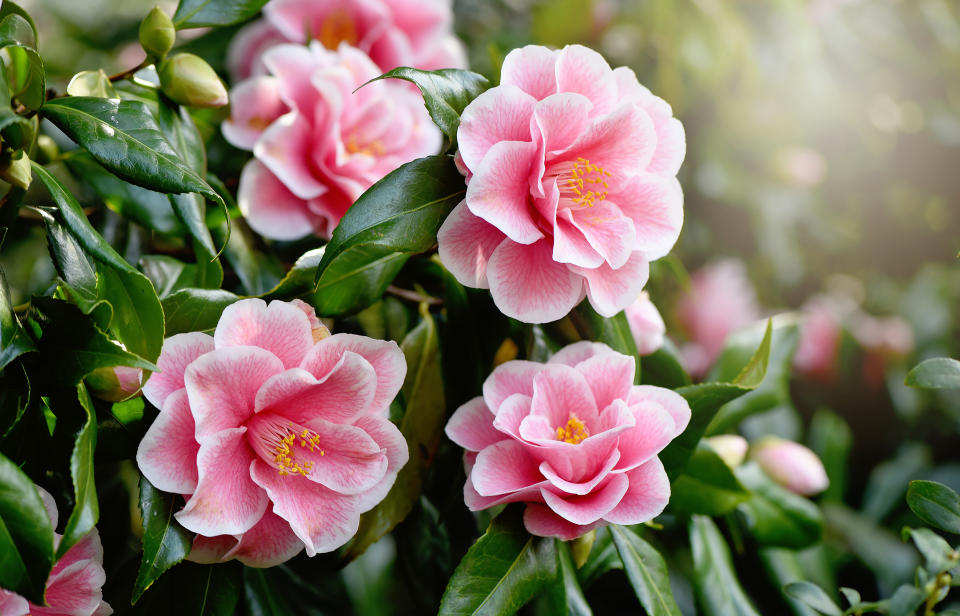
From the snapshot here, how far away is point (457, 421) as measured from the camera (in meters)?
0.56

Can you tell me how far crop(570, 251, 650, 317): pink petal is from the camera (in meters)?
0.52

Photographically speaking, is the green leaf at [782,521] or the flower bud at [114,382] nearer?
the flower bud at [114,382]

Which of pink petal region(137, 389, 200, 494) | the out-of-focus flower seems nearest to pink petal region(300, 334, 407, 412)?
pink petal region(137, 389, 200, 494)

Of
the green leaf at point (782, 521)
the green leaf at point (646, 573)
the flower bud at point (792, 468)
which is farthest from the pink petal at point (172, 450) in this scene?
the flower bud at point (792, 468)

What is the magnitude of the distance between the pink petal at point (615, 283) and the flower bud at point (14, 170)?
0.36m

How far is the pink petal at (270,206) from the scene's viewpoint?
67 cm

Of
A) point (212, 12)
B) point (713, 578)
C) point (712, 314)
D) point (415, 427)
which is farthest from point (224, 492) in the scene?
point (712, 314)

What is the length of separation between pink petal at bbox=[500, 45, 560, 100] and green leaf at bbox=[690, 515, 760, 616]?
1.55 ft

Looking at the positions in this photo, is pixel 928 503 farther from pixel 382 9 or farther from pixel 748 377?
pixel 382 9

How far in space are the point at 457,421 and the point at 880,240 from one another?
144 cm

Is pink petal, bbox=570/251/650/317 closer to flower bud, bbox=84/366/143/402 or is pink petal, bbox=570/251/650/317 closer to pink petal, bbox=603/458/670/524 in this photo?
pink petal, bbox=603/458/670/524

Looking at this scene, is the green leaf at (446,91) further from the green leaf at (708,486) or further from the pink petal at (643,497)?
the green leaf at (708,486)

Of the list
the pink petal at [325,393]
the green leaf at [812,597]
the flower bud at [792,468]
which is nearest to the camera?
the pink petal at [325,393]

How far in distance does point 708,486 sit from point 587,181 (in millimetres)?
324
